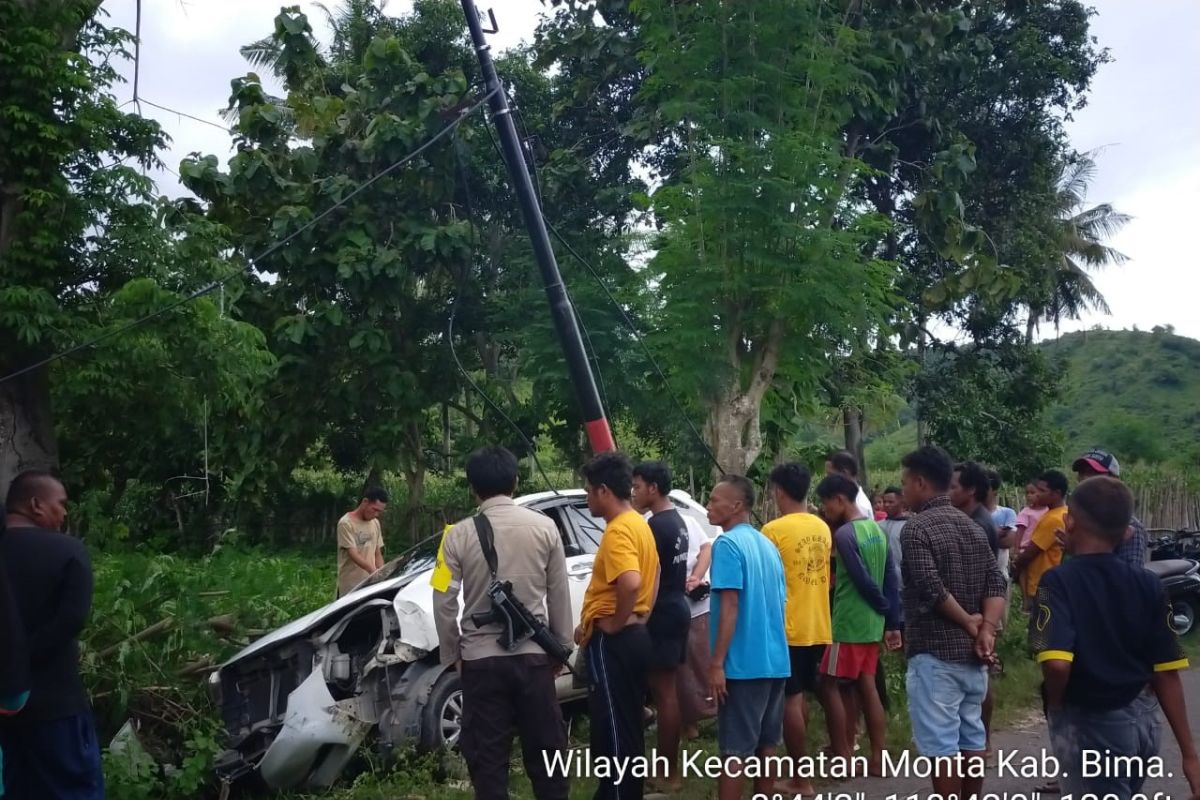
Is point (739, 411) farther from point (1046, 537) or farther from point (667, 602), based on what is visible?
point (667, 602)

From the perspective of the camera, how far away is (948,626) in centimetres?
521

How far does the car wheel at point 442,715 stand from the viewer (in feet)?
23.5

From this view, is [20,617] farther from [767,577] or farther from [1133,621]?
[1133,621]

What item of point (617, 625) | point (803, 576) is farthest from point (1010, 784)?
point (617, 625)

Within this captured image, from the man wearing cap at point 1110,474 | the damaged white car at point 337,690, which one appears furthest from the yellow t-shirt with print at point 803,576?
the damaged white car at point 337,690

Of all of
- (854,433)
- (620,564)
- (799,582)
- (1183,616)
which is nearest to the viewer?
(620,564)

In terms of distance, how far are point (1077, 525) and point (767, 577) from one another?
6.25 feet

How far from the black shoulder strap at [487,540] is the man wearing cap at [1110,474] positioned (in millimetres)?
3223

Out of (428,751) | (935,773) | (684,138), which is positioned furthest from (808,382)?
(935,773)

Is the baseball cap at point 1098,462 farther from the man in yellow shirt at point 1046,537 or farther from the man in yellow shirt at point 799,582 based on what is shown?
the man in yellow shirt at point 799,582

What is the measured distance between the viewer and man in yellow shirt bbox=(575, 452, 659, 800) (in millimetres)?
5477

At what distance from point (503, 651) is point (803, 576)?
6.86 feet

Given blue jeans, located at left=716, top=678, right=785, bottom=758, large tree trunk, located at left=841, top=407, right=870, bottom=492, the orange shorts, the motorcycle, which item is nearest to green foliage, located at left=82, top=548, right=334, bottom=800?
blue jeans, located at left=716, top=678, right=785, bottom=758

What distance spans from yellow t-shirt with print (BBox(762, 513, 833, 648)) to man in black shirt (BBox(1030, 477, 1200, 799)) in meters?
2.39
